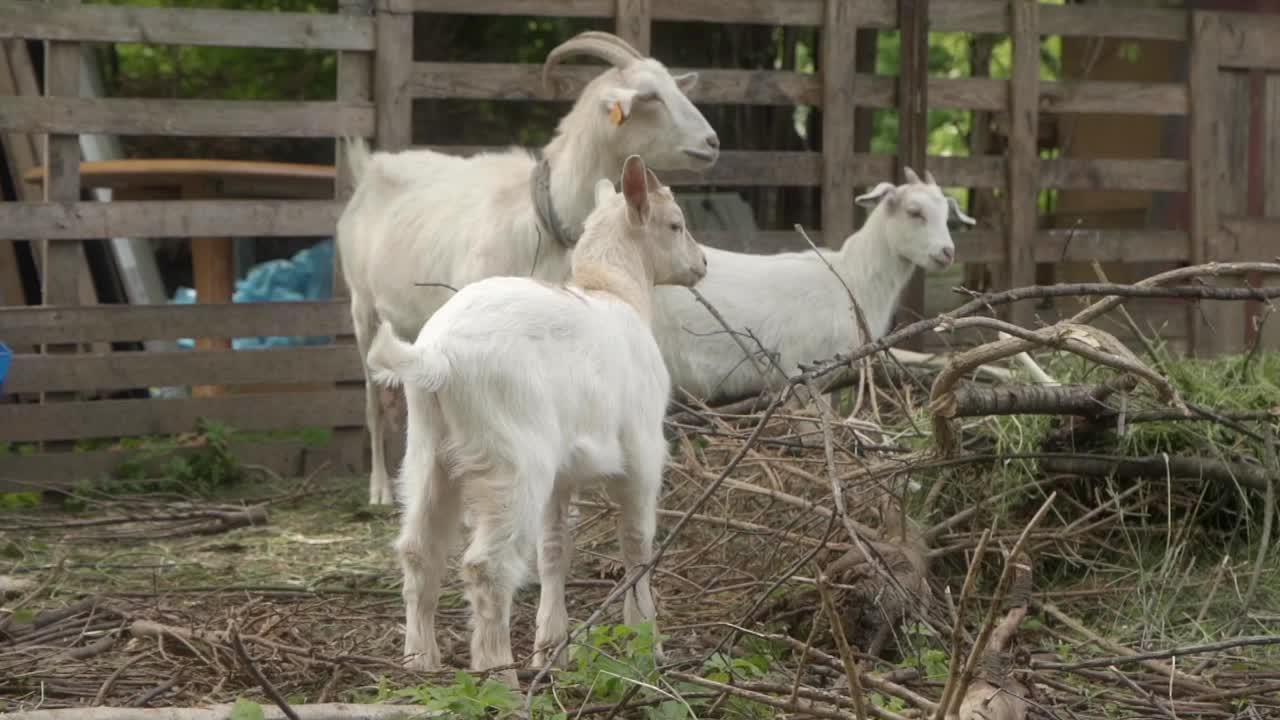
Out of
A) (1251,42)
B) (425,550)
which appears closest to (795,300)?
(425,550)

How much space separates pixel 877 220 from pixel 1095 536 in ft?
8.96

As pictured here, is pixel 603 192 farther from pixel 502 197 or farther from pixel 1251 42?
pixel 1251 42

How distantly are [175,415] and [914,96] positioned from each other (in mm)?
4256

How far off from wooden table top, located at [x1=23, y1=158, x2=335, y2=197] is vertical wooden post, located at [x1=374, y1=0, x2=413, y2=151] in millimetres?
744

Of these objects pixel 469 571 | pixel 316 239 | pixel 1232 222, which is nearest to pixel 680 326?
pixel 469 571

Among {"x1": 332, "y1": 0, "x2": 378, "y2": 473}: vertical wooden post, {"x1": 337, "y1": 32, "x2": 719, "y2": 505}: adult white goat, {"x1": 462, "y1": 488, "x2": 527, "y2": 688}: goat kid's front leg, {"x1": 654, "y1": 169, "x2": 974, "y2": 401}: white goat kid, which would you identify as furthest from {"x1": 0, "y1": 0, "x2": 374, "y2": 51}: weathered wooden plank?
{"x1": 462, "y1": 488, "x2": 527, "y2": 688}: goat kid's front leg

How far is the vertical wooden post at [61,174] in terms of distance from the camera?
7078 millimetres

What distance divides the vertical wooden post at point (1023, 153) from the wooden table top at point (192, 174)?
12.6 ft

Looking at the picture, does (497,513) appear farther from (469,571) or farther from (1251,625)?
(1251,625)

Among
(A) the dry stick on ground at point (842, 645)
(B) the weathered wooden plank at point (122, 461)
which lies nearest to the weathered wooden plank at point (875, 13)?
(B) the weathered wooden plank at point (122, 461)

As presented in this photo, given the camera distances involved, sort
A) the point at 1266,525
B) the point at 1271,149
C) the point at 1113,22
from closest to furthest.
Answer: the point at 1266,525 < the point at 1113,22 < the point at 1271,149

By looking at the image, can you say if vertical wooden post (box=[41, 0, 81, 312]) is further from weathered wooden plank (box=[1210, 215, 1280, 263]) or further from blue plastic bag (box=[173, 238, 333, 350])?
weathered wooden plank (box=[1210, 215, 1280, 263])

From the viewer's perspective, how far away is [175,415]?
744 centimetres

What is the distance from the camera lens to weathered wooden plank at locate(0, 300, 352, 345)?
7074 millimetres
